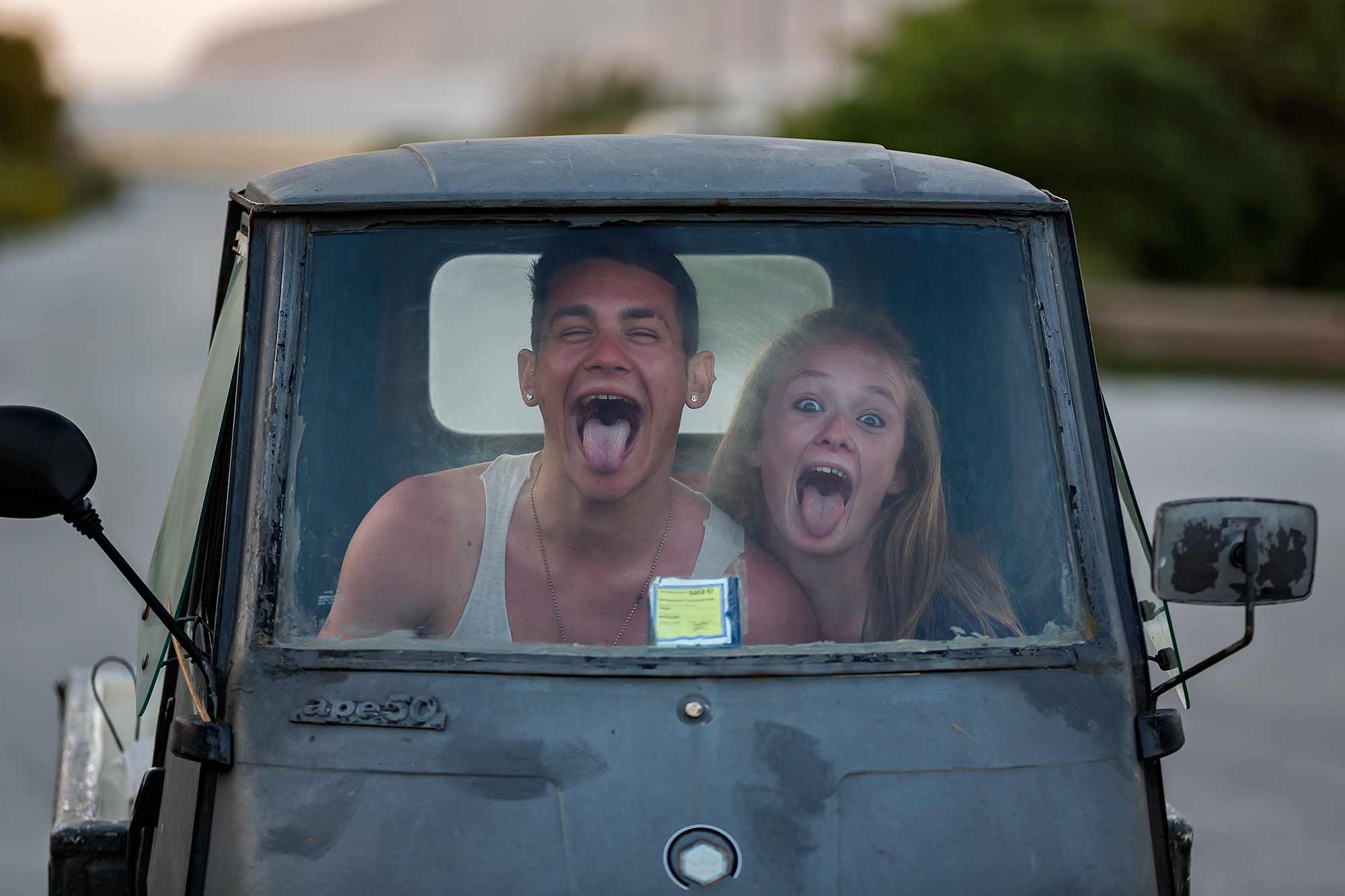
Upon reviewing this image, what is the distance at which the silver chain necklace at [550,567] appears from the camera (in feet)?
8.65

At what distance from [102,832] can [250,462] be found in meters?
0.79

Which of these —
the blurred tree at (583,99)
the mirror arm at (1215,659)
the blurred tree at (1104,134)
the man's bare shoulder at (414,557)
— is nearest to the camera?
the mirror arm at (1215,659)

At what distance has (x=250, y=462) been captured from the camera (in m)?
2.60

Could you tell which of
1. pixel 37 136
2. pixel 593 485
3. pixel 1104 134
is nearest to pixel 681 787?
pixel 593 485

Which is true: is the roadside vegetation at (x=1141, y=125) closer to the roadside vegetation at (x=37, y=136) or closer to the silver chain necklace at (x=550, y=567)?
the silver chain necklace at (x=550, y=567)

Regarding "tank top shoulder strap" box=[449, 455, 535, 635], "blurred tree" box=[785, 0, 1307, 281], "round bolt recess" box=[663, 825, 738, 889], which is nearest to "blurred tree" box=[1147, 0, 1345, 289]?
"blurred tree" box=[785, 0, 1307, 281]

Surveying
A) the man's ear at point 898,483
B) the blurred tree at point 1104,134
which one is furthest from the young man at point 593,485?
Result: the blurred tree at point 1104,134

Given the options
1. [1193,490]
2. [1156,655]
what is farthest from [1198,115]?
[1156,655]

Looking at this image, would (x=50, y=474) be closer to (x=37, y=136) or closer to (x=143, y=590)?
(x=143, y=590)

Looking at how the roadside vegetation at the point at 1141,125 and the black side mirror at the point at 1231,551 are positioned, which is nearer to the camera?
the black side mirror at the point at 1231,551

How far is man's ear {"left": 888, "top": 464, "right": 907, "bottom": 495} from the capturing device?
2.69m

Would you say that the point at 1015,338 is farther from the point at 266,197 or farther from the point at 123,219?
the point at 123,219

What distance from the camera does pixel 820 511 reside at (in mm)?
2691

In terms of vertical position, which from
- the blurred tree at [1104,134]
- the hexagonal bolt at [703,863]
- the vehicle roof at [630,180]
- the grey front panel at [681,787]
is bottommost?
the hexagonal bolt at [703,863]
